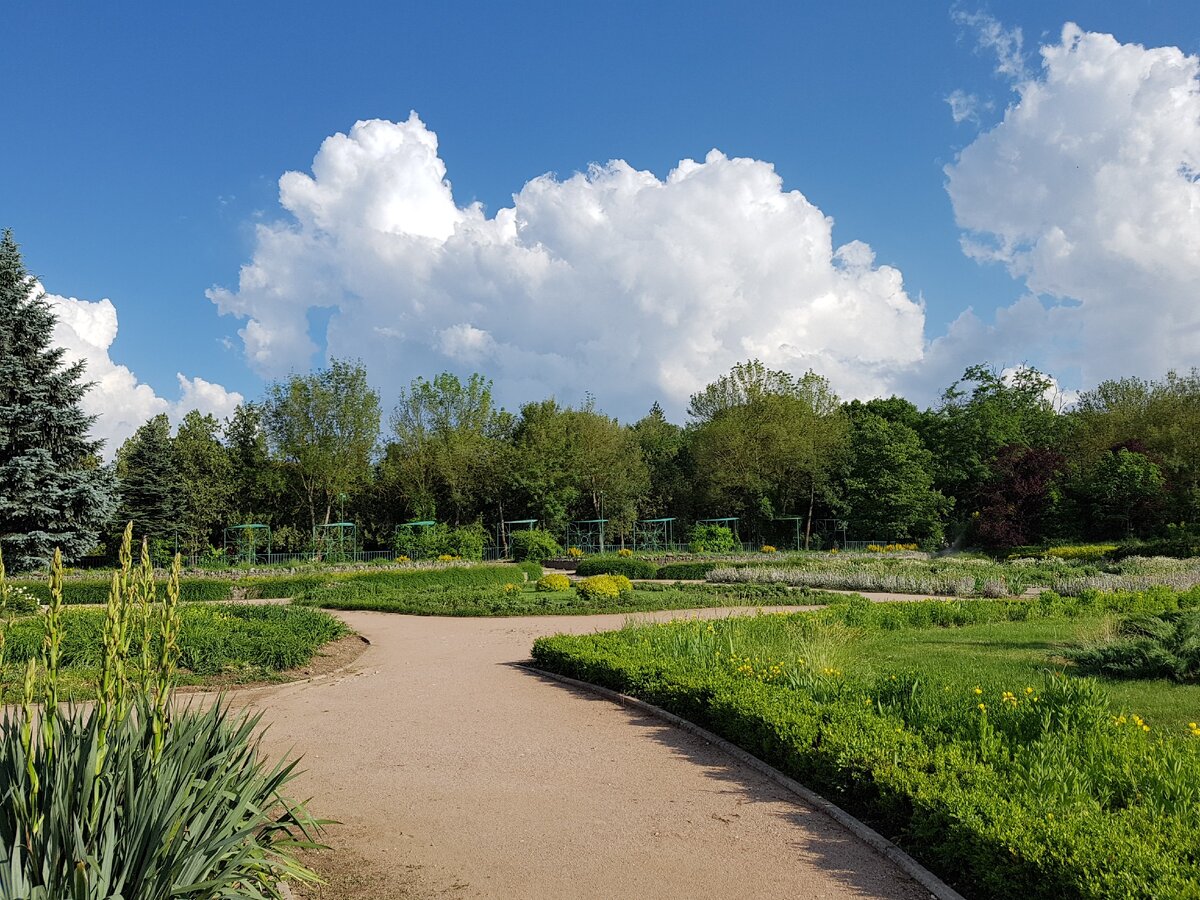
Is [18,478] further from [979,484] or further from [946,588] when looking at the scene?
[979,484]

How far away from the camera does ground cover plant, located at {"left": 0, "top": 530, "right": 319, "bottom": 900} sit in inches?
115

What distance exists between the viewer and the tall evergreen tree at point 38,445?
→ 2186cm

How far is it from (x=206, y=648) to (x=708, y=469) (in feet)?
121

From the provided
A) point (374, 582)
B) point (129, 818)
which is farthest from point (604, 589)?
point (129, 818)

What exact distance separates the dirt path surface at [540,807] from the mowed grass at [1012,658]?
3004 millimetres

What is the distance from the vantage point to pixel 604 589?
63.4ft

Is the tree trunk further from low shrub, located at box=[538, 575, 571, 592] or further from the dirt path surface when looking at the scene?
the dirt path surface

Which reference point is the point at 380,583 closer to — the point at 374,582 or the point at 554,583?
the point at 374,582

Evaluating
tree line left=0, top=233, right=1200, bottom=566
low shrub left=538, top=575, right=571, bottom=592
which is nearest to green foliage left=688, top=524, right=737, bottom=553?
tree line left=0, top=233, right=1200, bottom=566

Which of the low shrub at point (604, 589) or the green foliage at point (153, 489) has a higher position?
the green foliage at point (153, 489)

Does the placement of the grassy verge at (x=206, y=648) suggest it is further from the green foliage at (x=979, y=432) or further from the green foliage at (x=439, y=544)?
the green foliage at (x=979, y=432)

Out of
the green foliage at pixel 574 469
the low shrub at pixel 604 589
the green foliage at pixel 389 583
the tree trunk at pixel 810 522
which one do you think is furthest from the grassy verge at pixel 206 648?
the tree trunk at pixel 810 522

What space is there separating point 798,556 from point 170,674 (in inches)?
1232

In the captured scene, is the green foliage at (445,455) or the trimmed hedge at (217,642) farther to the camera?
the green foliage at (445,455)
